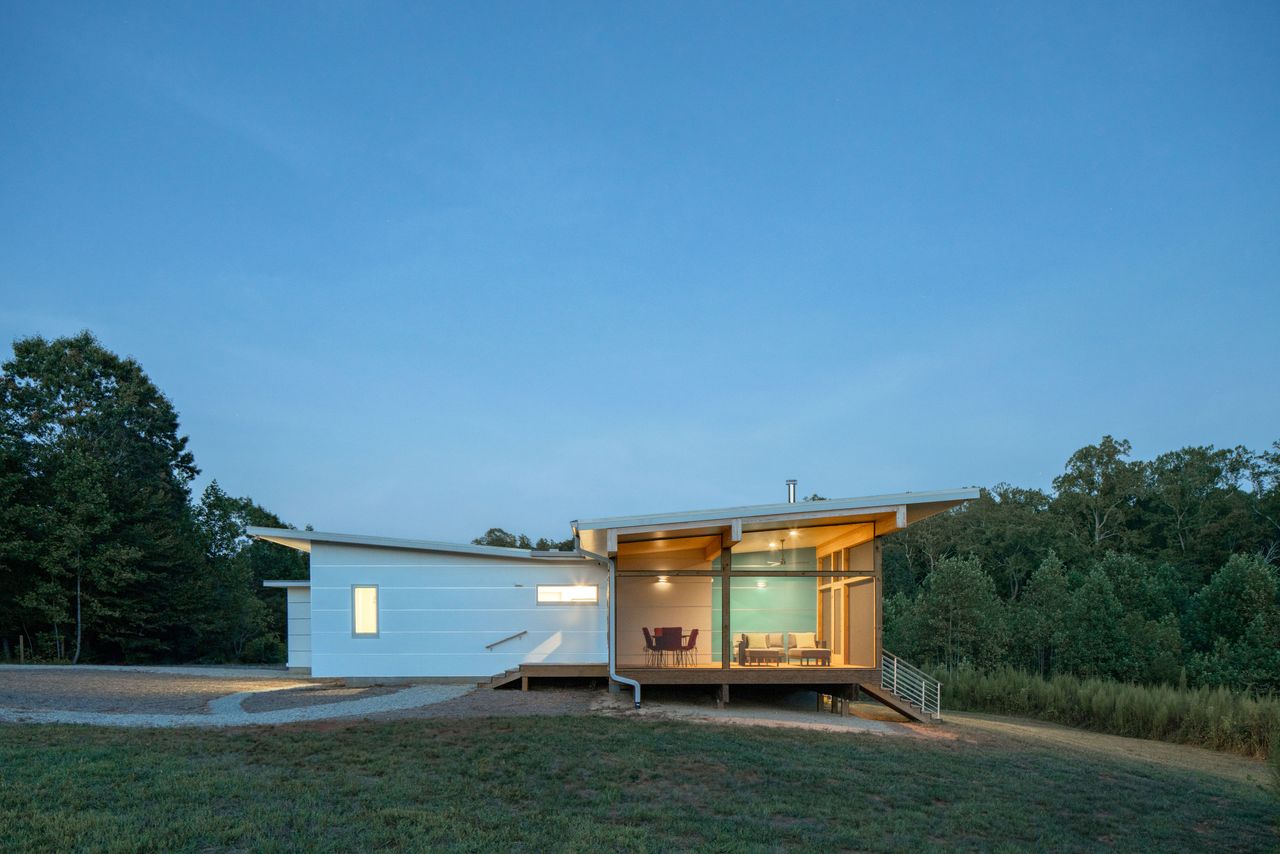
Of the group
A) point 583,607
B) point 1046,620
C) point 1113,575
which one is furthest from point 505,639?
point 1113,575

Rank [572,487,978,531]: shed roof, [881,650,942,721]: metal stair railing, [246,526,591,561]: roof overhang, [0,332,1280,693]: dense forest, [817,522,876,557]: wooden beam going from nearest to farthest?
[572,487,978,531]: shed roof
[881,650,942,721]: metal stair railing
[817,522,876,557]: wooden beam
[246,526,591,561]: roof overhang
[0,332,1280,693]: dense forest

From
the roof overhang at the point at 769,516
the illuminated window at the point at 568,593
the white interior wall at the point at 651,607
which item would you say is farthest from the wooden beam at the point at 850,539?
the illuminated window at the point at 568,593

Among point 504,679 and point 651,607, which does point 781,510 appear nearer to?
point 651,607

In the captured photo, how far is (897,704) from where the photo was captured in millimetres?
13500

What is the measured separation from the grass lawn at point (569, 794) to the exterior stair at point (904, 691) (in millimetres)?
3811

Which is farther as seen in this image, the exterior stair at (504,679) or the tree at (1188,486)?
the tree at (1188,486)

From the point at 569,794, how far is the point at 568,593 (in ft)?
29.1

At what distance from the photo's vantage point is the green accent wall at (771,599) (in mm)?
15867

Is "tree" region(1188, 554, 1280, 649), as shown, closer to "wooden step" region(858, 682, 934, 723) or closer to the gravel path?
"wooden step" region(858, 682, 934, 723)

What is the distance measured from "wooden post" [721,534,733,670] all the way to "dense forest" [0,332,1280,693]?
476 inches

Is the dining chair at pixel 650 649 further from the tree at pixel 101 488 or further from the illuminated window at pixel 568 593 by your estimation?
the tree at pixel 101 488

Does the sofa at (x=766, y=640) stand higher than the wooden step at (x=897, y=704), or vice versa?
the sofa at (x=766, y=640)

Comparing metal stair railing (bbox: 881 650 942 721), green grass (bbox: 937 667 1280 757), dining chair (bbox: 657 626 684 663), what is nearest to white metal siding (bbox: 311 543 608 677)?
dining chair (bbox: 657 626 684 663)

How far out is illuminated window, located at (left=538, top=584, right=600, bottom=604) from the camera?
15.5m
